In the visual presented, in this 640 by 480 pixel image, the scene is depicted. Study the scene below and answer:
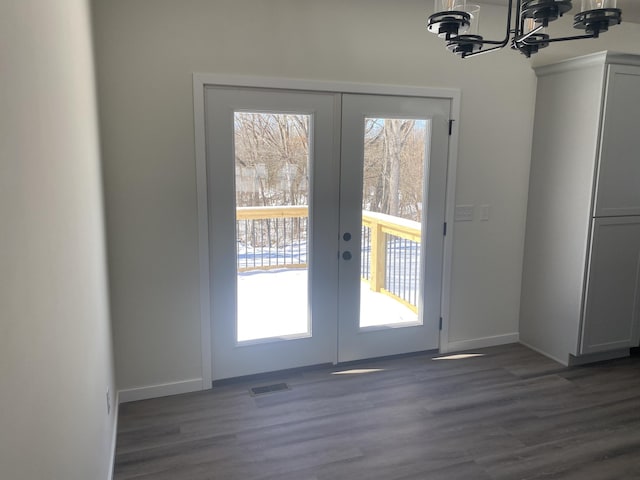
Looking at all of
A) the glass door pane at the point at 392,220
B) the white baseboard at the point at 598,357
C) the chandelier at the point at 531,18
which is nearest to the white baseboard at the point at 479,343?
the glass door pane at the point at 392,220

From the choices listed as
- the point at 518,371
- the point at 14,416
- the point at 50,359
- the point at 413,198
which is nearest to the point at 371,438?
the point at 518,371

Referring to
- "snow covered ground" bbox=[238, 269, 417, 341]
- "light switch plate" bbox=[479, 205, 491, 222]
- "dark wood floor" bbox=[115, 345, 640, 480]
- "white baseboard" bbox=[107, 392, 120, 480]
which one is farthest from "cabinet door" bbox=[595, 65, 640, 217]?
"white baseboard" bbox=[107, 392, 120, 480]

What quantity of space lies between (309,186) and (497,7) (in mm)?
2011

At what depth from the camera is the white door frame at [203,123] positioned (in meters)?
3.02

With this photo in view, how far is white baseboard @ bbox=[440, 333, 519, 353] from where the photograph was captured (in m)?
3.94

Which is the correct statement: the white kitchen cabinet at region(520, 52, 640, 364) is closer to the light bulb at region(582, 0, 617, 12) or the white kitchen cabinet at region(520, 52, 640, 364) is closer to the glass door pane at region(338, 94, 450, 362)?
the glass door pane at region(338, 94, 450, 362)

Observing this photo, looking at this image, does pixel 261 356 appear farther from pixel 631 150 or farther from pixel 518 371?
pixel 631 150

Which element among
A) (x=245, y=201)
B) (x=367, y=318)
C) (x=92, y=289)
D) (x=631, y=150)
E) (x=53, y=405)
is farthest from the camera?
(x=367, y=318)

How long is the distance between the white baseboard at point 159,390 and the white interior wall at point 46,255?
1093 millimetres

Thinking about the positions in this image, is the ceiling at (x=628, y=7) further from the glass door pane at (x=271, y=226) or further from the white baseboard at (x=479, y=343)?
the white baseboard at (x=479, y=343)

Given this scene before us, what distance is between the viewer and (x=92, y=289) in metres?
2.05

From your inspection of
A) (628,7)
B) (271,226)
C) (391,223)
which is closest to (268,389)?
(271,226)

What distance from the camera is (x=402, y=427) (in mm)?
2838

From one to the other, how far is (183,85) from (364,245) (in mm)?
1687
